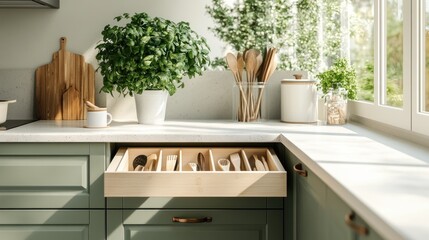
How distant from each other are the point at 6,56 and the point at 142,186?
1.39m

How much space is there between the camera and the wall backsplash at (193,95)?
9.10 feet

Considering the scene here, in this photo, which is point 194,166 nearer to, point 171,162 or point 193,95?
point 171,162

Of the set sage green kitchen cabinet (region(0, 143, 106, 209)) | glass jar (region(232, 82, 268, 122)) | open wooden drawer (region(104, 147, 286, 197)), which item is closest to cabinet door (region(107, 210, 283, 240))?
sage green kitchen cabinet (region(0, 143, 106, 209))

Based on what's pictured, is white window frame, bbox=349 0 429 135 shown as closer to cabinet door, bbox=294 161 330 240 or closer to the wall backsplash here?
cabinet door, bbox=294 161 330 240

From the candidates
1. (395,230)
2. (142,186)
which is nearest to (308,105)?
(142,186)

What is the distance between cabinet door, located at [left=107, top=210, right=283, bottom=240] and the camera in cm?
210

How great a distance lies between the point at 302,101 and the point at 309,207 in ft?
3.00

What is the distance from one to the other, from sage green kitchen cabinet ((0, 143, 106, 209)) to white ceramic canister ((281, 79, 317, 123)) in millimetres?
952

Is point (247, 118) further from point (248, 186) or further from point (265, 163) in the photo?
point (248, 186)

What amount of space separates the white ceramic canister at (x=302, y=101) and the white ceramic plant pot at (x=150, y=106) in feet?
2.01

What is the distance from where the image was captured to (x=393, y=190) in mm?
1106

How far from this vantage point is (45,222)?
2098 mm

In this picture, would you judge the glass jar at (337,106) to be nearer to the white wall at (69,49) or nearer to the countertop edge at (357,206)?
the white wall at (69,49)

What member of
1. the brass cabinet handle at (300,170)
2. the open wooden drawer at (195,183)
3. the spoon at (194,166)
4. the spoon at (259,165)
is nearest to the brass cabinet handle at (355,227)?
the brass cabinet handle at (300,170)
